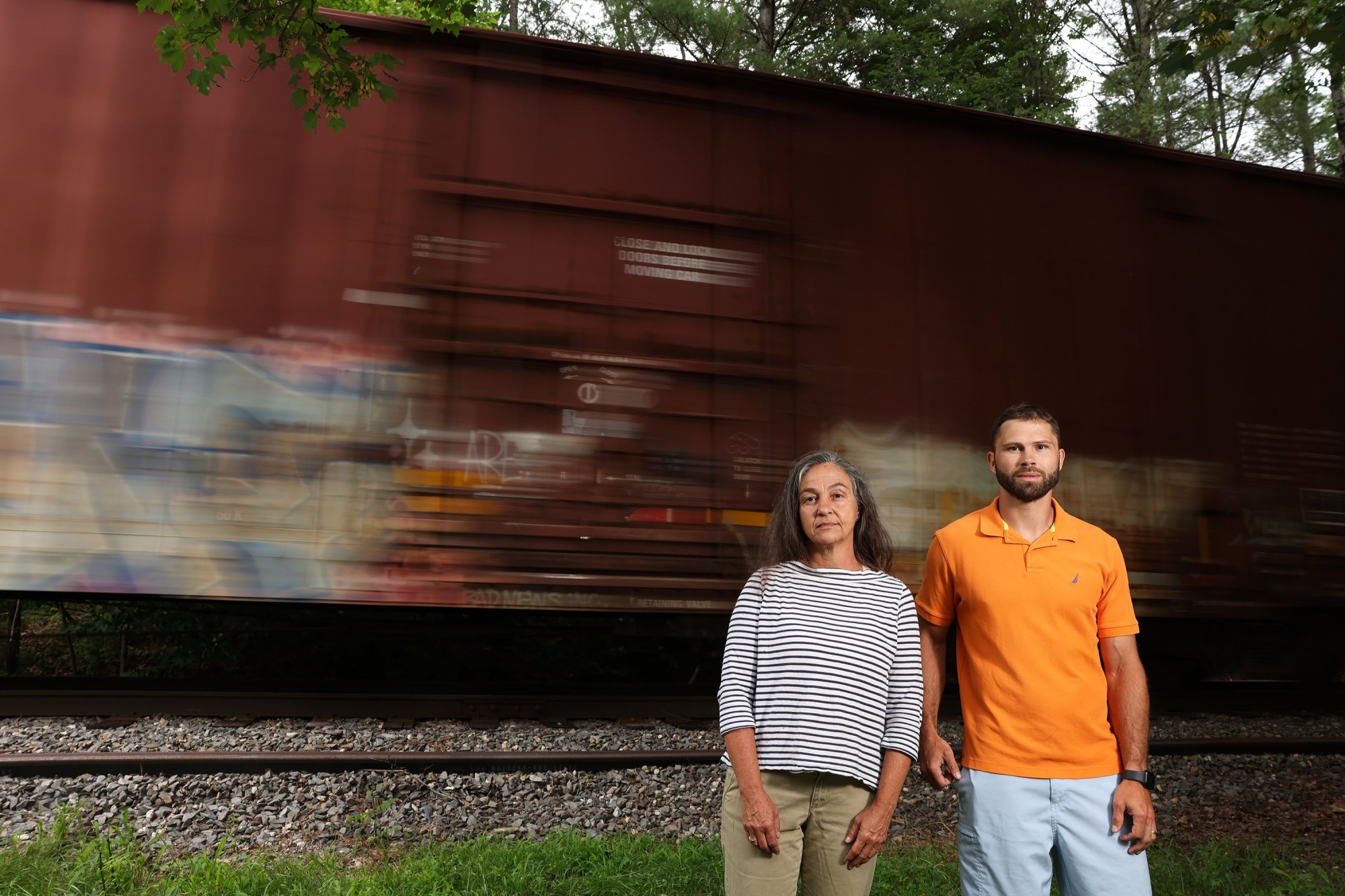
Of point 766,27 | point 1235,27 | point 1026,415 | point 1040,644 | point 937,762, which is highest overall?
point 766,27

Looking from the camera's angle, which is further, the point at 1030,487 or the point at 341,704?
the point at 341,704

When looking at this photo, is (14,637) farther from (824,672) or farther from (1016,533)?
(1016,533)

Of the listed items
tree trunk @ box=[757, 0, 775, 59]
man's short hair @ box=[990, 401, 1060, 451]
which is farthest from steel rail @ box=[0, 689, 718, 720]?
tree trunk @ box=[757, 0, 775, 59]

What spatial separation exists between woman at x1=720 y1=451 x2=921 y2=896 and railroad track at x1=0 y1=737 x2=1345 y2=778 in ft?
7.99

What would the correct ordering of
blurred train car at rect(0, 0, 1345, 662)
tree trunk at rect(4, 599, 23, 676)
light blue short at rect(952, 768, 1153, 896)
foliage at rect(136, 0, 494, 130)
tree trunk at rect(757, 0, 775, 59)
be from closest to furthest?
light blue short at rect(952, 768, 1153, 896)
foliage at rect(136, 0, 494, 130)
blurred train car at rect(0, 0, 1345, 662)
tree trunk at rect(4, 599, 23, 676)
tree trunk at rect(757, 0, 775, 59)

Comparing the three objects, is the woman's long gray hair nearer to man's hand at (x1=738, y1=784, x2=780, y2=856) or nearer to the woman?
the woman

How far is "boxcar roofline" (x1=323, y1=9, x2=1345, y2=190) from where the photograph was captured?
4375mm

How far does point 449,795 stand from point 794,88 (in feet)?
14.2

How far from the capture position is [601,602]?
4.19m

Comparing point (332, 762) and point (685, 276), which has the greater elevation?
point (685, 276)

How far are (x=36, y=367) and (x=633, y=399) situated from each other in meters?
2.97

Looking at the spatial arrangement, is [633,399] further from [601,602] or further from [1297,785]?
[1297,785]

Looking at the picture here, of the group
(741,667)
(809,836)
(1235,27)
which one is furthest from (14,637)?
(1235,27)

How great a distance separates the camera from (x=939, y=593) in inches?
77.7
